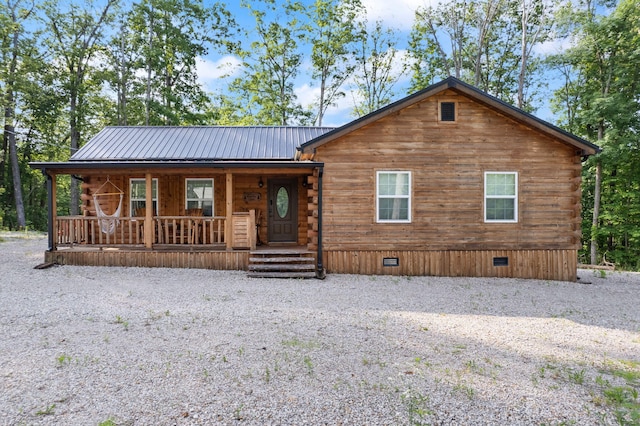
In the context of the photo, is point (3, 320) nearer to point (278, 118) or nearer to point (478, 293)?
point (478, 293)

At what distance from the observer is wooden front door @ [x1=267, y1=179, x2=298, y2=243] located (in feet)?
39.1

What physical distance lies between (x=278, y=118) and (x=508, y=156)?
16166 millimetres

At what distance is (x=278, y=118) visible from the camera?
23.3 meters

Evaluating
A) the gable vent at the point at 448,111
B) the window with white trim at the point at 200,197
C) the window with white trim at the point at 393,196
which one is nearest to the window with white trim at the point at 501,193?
the gable vent at the point at 448,111

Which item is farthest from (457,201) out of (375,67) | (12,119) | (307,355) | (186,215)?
(12,119)

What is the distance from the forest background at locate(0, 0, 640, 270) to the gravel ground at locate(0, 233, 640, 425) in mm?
15238

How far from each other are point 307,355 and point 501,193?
7862 millimetres

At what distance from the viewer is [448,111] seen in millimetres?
9883

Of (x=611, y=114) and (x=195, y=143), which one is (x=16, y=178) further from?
(x=611, y=114)

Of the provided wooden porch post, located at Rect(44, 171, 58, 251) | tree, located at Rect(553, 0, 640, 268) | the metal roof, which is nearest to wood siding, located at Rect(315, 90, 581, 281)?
the metal roof

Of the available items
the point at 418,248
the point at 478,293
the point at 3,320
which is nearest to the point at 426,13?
the point at 418,248

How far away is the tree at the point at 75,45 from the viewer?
22.6 metres

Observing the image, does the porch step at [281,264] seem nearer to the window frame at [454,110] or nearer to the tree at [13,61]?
the window frame at [454,110]

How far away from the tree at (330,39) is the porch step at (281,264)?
15.4m
